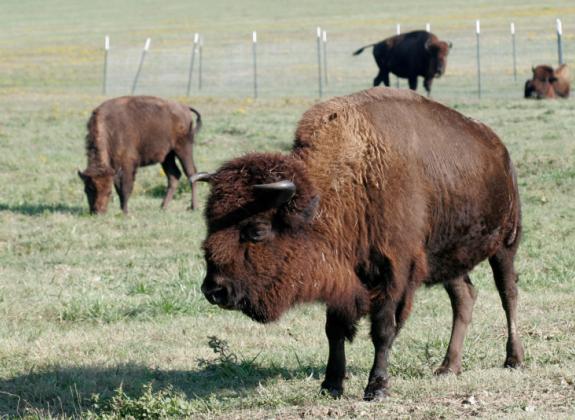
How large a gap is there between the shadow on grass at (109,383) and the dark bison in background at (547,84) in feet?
75.6

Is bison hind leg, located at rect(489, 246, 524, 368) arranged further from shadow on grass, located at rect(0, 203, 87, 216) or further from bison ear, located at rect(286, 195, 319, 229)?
shadow on grass, located at rect(0, 203, 87, 216)

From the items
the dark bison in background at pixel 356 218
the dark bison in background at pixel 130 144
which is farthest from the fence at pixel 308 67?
the dark bison in background at pixel 356 218

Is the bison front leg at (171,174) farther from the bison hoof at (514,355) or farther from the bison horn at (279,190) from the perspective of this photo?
the bison horn at (279,190)

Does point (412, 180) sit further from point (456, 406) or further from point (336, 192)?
point (456, 406)

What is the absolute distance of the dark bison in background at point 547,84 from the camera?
97.3 feet

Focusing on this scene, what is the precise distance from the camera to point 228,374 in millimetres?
7836

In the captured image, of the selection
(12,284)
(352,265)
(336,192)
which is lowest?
(12,284)

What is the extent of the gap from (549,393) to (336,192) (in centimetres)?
180

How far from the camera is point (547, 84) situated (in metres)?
29.9

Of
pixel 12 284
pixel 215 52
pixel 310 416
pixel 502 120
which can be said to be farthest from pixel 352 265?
pixel 215 52

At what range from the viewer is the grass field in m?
6.86

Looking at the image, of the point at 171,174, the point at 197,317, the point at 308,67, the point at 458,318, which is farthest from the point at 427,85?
the point at 458,318

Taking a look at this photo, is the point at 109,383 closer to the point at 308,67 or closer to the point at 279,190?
the point at 279,190

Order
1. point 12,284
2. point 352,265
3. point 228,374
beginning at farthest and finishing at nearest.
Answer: point 12,284, point 228,374, point 352,265
